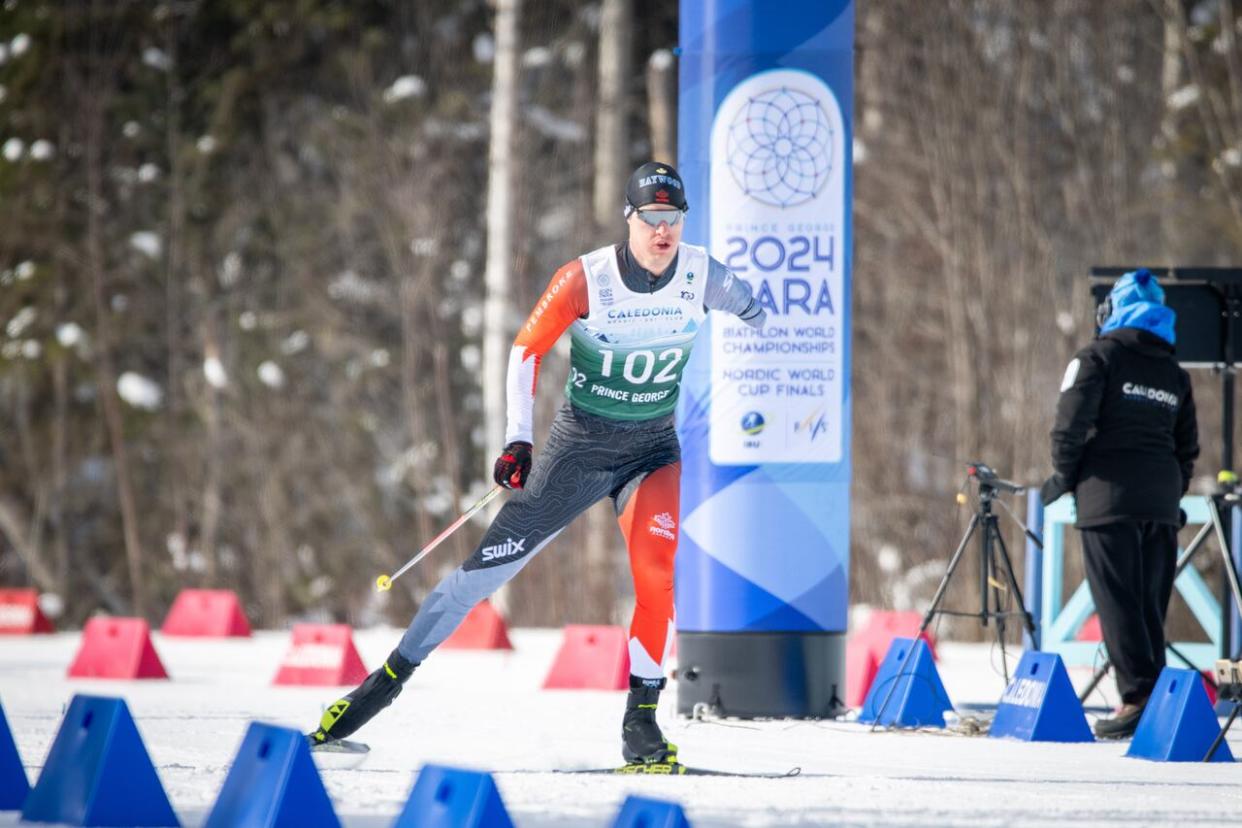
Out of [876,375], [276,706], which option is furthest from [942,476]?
[276,706]

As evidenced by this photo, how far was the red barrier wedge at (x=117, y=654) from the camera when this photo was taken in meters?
10.7

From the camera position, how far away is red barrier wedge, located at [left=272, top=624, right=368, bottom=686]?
10.5 metres

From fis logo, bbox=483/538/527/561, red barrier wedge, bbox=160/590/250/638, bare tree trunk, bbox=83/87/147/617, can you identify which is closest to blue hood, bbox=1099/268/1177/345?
fis logo, bbox=483/538/527/561

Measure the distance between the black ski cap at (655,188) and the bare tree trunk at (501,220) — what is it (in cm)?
1133

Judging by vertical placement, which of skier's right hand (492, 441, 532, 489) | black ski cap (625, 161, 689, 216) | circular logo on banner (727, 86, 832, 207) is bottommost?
skier's right hand (492, 441, 532, 489)

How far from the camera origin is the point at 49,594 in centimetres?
2264

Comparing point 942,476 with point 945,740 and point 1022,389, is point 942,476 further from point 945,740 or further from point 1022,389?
point 945,740

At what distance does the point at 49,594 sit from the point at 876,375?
1025 cm

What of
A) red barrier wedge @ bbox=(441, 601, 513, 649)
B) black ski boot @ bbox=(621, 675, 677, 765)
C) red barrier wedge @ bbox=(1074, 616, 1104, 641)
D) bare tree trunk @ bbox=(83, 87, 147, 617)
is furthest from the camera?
bare tree trunk @ bbox=(83, 87, 147, 617)

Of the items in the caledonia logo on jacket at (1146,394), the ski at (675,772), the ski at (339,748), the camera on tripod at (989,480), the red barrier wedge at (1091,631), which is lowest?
the red barrier wedge at (1091,631)

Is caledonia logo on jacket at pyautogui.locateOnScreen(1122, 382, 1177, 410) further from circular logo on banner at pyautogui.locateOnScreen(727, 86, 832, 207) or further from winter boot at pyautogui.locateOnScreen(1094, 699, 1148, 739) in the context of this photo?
circular logo on banner at pyautogui.locateOnScreen(727, 86, 832, 207)

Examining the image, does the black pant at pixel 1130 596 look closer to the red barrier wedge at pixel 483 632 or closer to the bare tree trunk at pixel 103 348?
the red barrier wedge at pixel 483 632

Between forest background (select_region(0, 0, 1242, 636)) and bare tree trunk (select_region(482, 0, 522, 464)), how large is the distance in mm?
43

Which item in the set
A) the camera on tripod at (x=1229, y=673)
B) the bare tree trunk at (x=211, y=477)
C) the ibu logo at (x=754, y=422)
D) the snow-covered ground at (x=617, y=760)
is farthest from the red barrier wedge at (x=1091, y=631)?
the bare tree trunk at (x=211, y=477)
